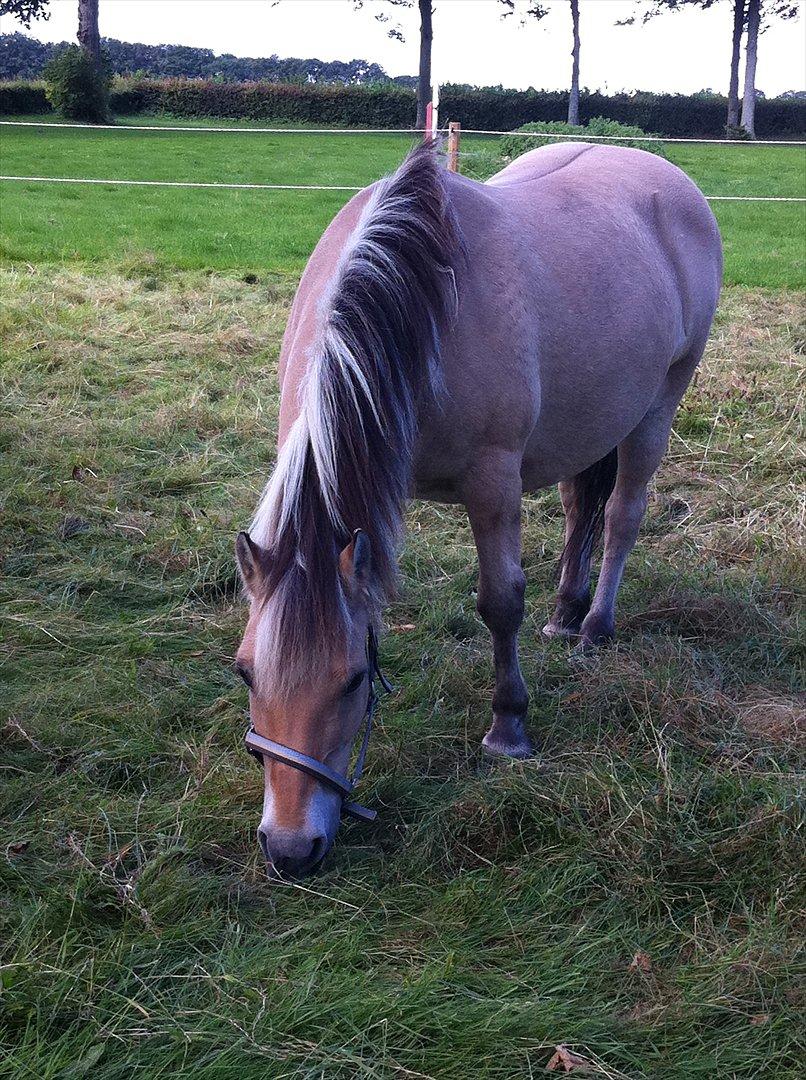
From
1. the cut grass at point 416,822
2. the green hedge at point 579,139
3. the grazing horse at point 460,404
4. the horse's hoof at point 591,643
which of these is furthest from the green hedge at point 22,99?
the horse's hoof at point 591,643

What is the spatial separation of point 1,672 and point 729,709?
238cm

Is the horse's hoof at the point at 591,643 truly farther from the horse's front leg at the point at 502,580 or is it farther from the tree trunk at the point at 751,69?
the tree trunk at the point at 751,69

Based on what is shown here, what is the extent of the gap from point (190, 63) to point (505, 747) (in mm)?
46193

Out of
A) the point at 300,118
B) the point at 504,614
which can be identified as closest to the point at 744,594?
the point at 504,614

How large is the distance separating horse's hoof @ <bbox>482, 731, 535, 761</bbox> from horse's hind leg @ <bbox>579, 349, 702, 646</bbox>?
98cm

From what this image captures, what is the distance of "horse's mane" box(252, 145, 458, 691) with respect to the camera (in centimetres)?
204

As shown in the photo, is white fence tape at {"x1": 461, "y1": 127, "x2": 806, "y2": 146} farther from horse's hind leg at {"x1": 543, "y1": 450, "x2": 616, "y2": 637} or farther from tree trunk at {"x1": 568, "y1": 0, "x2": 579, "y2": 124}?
tree trunk at {"x1": 568, "y1": 0, "x2": 579, "y2": 124}

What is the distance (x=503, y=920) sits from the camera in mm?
2254

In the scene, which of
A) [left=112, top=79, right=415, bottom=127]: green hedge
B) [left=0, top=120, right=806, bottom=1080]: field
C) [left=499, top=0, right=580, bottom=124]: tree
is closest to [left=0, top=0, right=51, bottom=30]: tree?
[left=112, top=79, right=415, bottom=127]: green hedge

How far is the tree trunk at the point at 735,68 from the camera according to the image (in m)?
32.8

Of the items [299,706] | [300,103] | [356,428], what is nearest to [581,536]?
[356,428]

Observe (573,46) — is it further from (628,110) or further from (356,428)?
(356,428)

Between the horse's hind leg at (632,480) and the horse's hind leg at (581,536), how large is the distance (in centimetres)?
6

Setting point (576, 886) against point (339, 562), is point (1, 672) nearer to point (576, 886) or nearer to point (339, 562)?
point (339, 562)
